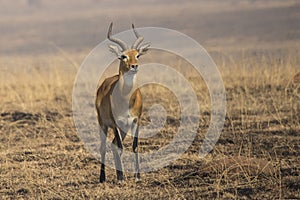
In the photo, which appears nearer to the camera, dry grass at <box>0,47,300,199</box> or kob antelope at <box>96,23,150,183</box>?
dry grass at <box>0,47,300,199</box>

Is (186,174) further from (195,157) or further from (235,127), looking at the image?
(235,127)

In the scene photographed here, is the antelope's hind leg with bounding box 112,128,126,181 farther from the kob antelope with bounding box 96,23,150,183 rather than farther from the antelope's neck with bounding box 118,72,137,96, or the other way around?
the antelope's neck with bounding box 118,72,137,96

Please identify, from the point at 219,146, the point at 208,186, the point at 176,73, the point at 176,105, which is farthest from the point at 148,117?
the point at 208,186

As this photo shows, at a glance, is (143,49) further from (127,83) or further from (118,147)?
(118,147)

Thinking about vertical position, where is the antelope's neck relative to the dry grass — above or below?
above

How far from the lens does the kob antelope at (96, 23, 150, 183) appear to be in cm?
796

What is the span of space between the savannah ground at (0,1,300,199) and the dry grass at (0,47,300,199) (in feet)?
0.04

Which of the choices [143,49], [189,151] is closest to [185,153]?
[189,151]

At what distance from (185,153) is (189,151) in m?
0.12

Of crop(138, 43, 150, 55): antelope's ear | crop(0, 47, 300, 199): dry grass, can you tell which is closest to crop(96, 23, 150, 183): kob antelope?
crop(138, 43, 150, 55): antelope's ear

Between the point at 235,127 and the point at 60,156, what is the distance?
276 centimetres

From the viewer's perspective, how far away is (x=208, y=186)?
7145 mm

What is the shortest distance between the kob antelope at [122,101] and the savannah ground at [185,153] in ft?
1.41

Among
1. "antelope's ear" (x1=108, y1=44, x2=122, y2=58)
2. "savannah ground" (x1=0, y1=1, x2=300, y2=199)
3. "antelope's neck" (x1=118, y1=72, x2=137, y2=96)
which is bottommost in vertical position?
"savannah ground" (x1=0, y1=1, x2=300, y2=199)
